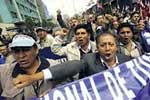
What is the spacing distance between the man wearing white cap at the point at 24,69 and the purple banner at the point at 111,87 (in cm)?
13

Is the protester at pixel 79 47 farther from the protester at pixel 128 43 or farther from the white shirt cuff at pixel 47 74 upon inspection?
the white shirt cuff at pixel 47 74

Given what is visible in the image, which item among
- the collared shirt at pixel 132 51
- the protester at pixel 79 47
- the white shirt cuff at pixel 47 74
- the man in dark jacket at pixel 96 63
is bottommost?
the collared shirt at pixel 132 51

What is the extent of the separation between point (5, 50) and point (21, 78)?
12.8 ft

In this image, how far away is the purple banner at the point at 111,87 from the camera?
3.74 metres

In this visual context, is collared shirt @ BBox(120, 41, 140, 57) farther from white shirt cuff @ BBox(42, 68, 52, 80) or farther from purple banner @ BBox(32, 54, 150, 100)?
white shirt cuff @ BBox(42, 68, 52, 80)

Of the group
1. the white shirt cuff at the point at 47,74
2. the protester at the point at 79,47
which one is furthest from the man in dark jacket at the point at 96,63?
the protester at the point at 79,47

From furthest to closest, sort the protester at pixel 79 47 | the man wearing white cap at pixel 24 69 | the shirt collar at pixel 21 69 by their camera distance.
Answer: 1. the protester at pixel 79 47
2. the shirt collar at pixel 21 69
3. the man wearing white cap at pixel 24 69

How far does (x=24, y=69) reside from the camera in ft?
12.3

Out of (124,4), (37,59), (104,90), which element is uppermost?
(37,59)

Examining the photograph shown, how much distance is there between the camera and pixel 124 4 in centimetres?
1791

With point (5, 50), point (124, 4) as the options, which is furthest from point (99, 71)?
point (124, 4)

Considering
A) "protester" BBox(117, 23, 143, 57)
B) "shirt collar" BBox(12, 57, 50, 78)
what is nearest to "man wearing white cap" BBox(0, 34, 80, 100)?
"shirt collar" BBox(12, 57, 50, 78)

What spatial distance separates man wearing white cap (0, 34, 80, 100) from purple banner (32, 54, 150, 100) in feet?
0.43

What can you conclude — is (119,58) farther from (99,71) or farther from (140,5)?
(140,5)
